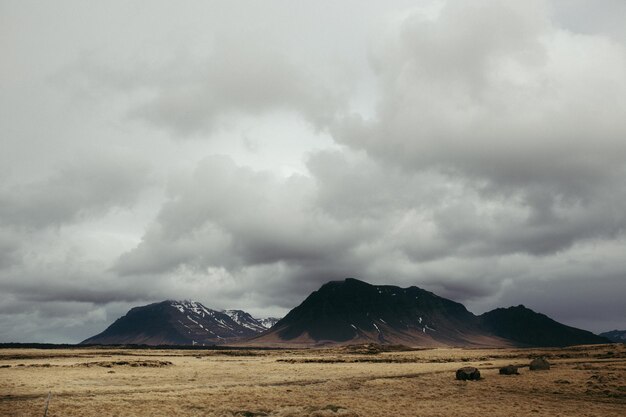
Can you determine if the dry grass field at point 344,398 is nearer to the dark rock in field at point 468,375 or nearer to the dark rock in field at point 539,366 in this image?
the dark rock in field at point 468,375

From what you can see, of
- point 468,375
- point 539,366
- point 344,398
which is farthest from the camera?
point 539,366

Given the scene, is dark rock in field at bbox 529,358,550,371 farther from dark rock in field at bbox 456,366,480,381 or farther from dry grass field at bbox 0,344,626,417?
dark rock in field at bbox 456,366,480,381

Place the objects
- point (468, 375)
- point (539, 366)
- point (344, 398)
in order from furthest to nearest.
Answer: point (539, 366) → point (468, 375) → point (344, 398)

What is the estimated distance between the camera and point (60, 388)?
47.2 m

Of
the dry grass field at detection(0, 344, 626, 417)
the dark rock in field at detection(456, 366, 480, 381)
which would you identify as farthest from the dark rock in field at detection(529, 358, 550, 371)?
the dark rock in field at detection(456, 366, 480, 381)

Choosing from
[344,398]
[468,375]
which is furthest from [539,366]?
[344,398]

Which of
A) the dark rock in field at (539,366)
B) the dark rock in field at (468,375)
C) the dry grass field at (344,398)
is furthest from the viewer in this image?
the dark rock in field at (539,366)

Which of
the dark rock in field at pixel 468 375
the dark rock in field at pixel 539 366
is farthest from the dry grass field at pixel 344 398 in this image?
the dark rock in field at pixel 539 366

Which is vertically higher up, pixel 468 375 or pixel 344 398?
pixel 344 398

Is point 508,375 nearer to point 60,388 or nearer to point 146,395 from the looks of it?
point 146,395

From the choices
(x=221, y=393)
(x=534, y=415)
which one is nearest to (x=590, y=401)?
(x=534, y=415)

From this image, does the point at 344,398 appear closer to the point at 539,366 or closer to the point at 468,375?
the point at 468,375

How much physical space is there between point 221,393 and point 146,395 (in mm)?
7235

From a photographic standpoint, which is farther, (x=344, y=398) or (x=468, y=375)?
(x=468, y=375)
